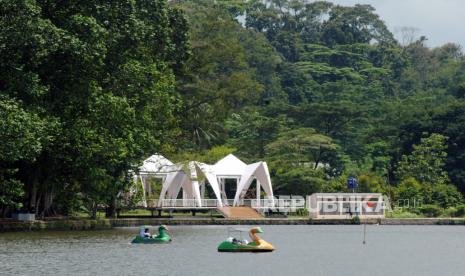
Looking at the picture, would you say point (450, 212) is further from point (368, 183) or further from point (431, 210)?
point (368, 183)

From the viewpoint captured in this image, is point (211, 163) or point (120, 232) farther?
point (211, 163)

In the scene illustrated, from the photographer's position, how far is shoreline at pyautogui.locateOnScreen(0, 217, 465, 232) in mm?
57750

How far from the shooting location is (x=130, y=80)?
A: 197 feet

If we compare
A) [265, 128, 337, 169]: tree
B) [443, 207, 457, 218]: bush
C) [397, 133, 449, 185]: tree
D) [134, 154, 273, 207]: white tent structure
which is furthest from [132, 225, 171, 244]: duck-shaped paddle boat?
[397, 133, 449, 185]: tree

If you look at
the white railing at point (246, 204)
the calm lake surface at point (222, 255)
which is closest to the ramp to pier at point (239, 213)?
the white railing at point (246, 204)

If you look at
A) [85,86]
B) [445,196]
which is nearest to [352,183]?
[445,196]

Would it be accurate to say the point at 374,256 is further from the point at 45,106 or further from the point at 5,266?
the point at 45,106

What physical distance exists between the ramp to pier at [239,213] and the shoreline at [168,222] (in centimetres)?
287

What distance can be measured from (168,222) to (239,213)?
7.36 m

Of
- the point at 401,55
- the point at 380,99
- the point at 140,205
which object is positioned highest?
the point at 401,55

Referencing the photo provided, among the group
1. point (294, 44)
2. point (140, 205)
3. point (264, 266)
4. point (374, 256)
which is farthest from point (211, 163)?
point (294, 44)

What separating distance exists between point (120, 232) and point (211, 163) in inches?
1141

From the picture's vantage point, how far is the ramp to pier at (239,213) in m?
73.9

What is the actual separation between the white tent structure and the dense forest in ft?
Result: 4.90
